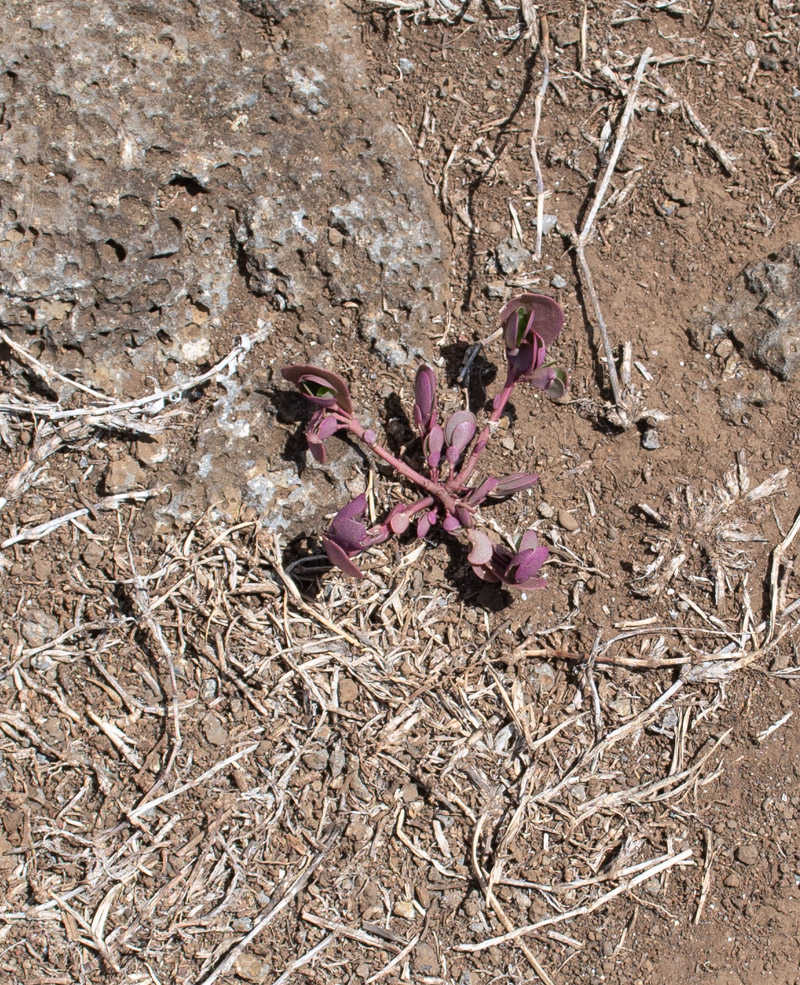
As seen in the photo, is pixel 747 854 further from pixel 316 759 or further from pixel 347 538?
pixel 347 538

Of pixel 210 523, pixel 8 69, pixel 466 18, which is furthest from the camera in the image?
pixel 466 18

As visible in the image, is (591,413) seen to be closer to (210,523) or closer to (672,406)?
(672,406)

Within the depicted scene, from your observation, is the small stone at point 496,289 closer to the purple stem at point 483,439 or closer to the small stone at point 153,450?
the purple stem at point 483,439

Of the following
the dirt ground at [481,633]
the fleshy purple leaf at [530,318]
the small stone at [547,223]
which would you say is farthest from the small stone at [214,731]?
the small stone at [547,223]

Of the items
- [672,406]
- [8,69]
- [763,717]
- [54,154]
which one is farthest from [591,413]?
[8,69]

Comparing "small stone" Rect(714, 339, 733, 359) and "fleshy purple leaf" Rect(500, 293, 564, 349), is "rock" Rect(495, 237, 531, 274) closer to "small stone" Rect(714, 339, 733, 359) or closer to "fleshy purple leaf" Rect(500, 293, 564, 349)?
"fleshy purple leaf" Rect(500, 293, 564, 349)

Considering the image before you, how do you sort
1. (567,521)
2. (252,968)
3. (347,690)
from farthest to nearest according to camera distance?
(567,521) → (347,690) → (252,968)

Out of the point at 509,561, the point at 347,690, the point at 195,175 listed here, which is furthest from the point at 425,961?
the point at 195,175
